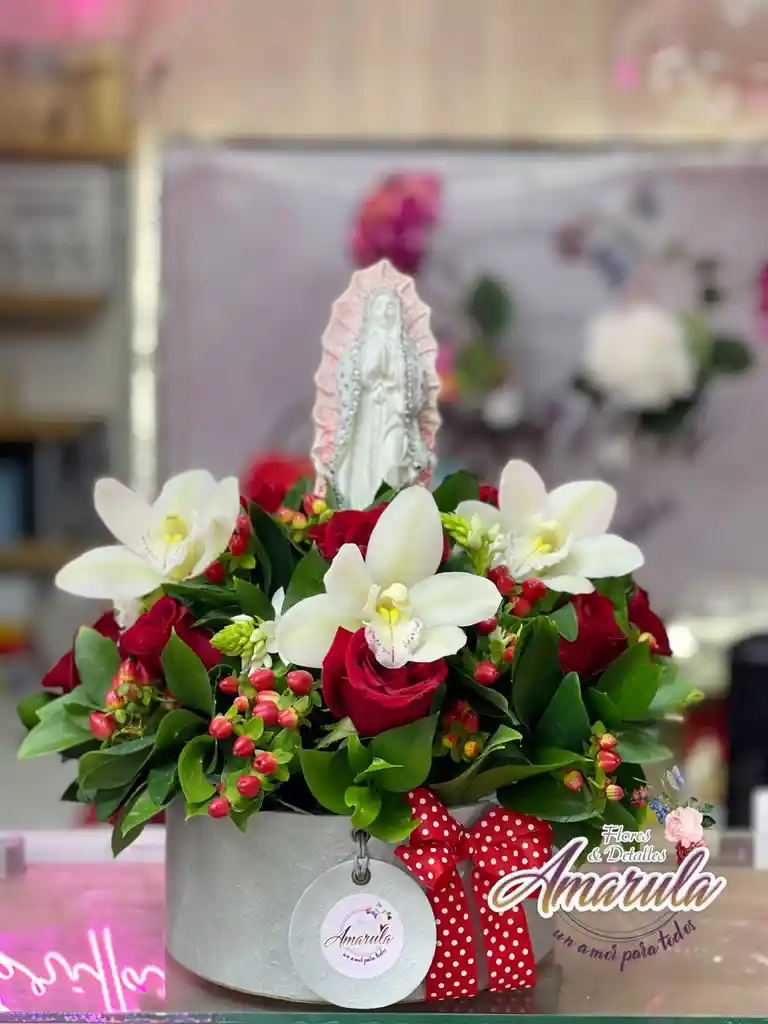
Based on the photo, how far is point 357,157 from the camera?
7.23 ft

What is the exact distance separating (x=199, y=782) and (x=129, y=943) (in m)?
0.17

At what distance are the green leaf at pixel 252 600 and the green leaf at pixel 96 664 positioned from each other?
11cm

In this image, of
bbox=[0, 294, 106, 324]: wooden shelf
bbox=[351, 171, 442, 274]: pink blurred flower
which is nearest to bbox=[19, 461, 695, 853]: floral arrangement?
bbox=[351, 171, 442, 274]: pink blurred flower

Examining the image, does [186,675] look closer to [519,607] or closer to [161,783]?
[161,783]

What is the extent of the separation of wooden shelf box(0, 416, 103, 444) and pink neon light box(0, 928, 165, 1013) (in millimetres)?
1704

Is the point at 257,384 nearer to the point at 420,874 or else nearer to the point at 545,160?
the point at 545,160

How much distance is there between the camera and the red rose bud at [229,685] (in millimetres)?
599

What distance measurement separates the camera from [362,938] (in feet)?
1.91

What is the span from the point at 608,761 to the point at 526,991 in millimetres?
138

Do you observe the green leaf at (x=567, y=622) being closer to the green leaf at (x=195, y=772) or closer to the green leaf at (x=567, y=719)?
the green leaf at (x=567, y=719)

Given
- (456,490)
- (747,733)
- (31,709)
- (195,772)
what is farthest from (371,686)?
(747,733)

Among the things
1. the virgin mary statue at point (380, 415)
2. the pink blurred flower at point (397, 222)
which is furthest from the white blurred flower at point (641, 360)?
the virgin mary statue at point (380, 415)

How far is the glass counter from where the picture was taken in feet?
1.92

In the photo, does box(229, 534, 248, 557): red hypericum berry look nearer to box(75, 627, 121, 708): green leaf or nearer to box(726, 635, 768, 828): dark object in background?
box(75, 627, 121, 708): green leaf
